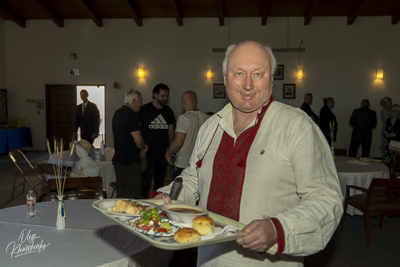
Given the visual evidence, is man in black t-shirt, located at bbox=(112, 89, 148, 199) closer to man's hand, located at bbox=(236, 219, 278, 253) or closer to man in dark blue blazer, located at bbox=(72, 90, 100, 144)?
man's hand, located at bbox=(236, 219, 278, 253)

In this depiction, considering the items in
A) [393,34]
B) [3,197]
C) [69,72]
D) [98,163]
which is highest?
[393,34]

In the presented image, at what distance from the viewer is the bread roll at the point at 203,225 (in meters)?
1.23

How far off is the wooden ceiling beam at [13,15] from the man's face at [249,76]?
1120cm

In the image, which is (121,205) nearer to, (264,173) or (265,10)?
(264,173)

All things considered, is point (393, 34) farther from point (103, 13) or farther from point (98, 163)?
point (98, 163)

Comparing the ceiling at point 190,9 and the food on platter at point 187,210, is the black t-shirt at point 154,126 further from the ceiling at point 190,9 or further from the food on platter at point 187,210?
the ceiling at point 190,9

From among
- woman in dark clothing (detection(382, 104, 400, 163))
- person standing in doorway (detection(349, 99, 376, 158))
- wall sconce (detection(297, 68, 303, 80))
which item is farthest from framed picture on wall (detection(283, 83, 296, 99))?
woman in dark clothing (detection(382, 104, 400, 163))

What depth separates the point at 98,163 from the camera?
16.4 feet

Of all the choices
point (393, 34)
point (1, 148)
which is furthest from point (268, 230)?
point (393, 34)

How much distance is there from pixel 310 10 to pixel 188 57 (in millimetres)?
3635

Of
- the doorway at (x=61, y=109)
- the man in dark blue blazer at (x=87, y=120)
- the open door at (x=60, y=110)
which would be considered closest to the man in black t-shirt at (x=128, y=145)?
the man in dark blue blazer at (x=87, y=120)

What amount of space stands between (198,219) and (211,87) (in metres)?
10.4

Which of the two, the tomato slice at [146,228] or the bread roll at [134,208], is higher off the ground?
the bread roll at [134,208]

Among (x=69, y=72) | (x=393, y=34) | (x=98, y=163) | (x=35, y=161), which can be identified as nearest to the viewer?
(x=98, y=163)
